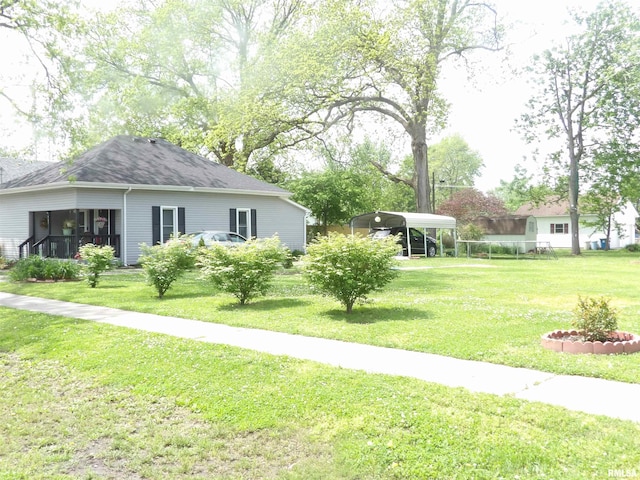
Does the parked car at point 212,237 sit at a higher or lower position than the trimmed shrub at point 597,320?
higher

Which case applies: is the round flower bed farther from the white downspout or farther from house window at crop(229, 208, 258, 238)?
house window at crop(229, 208, 258, 238)

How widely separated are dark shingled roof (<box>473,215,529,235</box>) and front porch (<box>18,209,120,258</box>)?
26.0m

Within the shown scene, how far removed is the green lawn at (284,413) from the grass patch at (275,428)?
0.01 meters

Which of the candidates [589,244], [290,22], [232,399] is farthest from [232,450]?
[589,244]

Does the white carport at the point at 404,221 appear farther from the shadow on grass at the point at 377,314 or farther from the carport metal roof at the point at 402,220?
the shadow on grass at the point at 377,314

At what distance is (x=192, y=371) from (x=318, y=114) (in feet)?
80.6

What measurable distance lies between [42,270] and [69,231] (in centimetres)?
749

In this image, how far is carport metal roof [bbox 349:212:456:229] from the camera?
28.3 meters

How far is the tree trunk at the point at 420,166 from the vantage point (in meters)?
31.9

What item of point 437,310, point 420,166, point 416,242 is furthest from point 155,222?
point 420,166

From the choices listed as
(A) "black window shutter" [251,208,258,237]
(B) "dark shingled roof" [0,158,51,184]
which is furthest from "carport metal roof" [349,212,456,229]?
(B) "dark shingled roof" [0,158,51,184]

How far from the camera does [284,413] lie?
5.05 m

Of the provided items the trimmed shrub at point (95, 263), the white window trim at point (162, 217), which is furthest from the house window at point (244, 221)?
the trimmed shrub at point (95, 263)

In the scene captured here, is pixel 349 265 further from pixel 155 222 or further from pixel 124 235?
pixel 155 222
